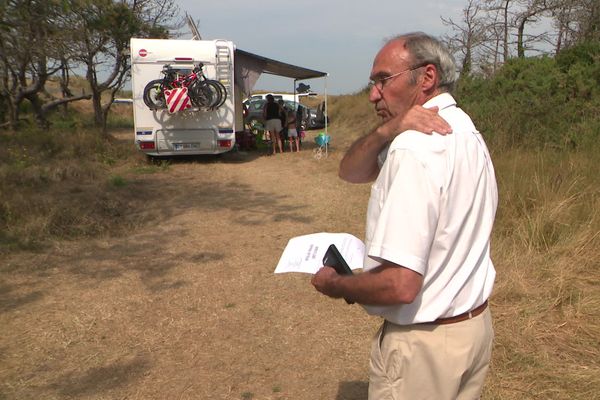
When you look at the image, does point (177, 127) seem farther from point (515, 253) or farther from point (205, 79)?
point (515, 253)

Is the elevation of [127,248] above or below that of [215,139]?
below

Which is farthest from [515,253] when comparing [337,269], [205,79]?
[205,79]

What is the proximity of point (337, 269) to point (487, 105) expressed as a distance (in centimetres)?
784

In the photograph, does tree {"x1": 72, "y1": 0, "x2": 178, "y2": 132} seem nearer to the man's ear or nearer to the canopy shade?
the canopy shade

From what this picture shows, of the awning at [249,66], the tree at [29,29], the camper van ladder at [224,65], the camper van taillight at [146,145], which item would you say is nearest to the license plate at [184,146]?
the camper van taillight at [146,145]

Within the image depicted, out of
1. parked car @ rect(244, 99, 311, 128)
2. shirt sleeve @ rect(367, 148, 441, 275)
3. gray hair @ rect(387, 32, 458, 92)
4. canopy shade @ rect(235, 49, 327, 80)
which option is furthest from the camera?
parked car @ rect(244, 99, 311, 128)

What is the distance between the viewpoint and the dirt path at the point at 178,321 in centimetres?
311

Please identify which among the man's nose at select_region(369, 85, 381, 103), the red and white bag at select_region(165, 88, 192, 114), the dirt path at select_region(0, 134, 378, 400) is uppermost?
the red and white bag at select_region(165, 88, 192, 114)

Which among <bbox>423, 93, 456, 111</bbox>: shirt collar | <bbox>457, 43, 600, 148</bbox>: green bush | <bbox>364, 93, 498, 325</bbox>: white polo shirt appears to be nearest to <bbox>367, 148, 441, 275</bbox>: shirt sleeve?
<bbox>364, 93, 498, 325</bbox>: white polo shirt

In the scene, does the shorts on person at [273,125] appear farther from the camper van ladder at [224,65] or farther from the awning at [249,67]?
the camper van ladder at [224,65]

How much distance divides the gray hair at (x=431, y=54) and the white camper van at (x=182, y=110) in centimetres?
969

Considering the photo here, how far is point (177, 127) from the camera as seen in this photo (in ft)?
36.7

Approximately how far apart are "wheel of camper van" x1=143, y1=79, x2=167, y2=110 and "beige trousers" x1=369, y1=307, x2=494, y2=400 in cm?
992

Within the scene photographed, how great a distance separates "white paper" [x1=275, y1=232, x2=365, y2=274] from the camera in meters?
1.93
